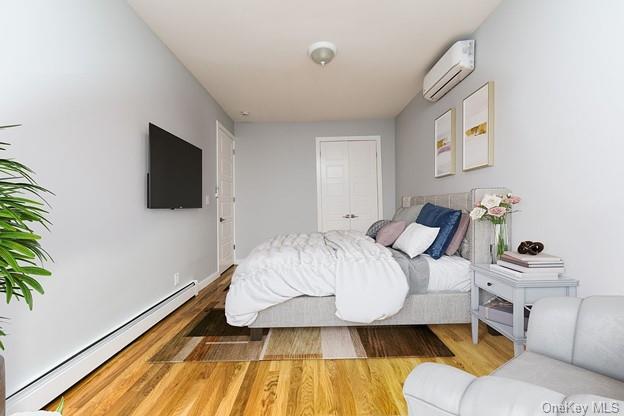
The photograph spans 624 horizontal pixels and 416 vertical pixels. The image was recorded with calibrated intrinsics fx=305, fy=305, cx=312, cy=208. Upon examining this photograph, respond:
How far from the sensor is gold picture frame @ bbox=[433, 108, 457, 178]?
122 inches

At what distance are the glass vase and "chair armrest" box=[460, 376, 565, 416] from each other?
5.45 feet

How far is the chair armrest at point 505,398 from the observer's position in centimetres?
58

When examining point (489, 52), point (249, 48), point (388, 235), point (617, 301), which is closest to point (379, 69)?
point (489, 52)

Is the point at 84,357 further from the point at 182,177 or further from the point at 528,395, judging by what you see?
the point at 528,395

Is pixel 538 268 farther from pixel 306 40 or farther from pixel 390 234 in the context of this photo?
pixel 306 40

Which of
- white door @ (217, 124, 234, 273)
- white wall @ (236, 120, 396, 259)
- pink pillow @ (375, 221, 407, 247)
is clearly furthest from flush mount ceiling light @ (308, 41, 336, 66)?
white wall @ (236, 120, 396, 259)

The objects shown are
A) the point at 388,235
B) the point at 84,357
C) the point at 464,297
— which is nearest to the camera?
the point at 84,357

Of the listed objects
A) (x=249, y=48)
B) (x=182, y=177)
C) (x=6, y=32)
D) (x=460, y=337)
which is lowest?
(x=460, y=337)

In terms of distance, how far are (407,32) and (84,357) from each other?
3329mm

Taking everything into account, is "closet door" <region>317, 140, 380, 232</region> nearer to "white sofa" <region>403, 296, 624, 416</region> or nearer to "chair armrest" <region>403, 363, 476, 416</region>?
"white sofa" <region>403, 296, 624, 416</region>

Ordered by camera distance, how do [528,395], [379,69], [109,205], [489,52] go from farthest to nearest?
[379,69], [489,52], [109,205], [528,395]

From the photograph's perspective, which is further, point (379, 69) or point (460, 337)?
point (379, 69)

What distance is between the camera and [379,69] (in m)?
3.36

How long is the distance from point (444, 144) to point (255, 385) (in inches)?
114
